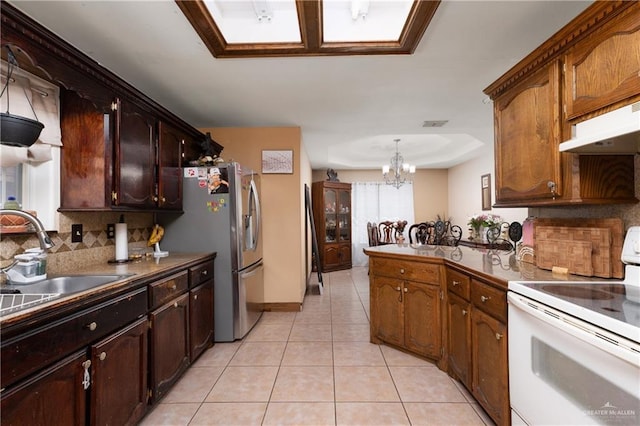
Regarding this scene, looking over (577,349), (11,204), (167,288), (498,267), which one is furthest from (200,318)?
(577,349)

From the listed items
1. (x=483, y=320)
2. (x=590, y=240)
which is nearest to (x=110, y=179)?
(x=483, y=320)

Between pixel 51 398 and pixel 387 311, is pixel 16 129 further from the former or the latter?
pixel 387 311

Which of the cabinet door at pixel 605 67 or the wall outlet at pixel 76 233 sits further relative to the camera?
the wall outlet at pixel 76 233

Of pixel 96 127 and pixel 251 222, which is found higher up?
pixel 96 127

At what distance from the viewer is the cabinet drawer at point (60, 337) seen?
3.16 feet

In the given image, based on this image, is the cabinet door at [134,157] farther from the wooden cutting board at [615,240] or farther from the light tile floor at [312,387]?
the wooden cutting board at [615,240]

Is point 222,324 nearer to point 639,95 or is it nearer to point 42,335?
point 42,335

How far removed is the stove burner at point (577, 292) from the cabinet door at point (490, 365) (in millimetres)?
327

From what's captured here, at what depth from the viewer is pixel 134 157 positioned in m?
2.09

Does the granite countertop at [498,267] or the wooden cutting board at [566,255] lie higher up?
the wooden cutting board at [566,255]

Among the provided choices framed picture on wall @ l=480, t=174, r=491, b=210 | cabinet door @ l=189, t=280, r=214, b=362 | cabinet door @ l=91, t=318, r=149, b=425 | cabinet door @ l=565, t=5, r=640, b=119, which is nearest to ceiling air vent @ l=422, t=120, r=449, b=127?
cabinet door @ l=565, t=5, r=640, b=119

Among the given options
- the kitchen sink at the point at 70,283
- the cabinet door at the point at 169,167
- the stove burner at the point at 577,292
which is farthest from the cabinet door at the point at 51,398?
the stove burner at the point at 577,292

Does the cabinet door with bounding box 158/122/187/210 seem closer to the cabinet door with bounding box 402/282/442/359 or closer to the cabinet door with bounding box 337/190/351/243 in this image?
the cabinet door with bounding box 402/282/442/359

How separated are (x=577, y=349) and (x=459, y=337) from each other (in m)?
0.98
